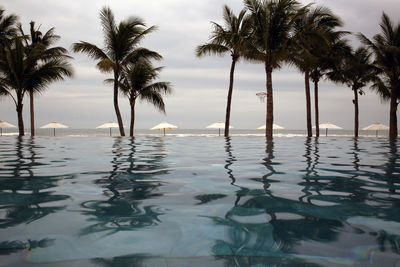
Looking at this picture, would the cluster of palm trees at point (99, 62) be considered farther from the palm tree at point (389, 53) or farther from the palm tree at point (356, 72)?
the palm tree at point (389, 53)

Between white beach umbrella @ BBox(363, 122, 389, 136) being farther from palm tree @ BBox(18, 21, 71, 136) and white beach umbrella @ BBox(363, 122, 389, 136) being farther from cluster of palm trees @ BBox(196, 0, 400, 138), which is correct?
palm tree @ BBox(18, 21, 71, 136)

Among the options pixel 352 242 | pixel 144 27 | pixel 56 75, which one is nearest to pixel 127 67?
pixel 144 27

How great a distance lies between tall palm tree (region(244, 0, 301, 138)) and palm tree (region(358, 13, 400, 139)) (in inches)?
350

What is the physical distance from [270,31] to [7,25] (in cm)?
1847

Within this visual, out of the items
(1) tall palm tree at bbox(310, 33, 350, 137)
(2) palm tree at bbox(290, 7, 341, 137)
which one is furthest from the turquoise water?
(1) tall palm tree at bbox(310, 33, 350, 137)

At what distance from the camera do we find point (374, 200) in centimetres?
330

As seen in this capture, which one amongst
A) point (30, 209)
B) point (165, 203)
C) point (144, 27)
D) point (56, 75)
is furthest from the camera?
point (144, 27)

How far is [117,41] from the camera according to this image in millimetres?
19797

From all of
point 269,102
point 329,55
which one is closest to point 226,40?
point 269,102

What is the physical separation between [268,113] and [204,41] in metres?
6.38

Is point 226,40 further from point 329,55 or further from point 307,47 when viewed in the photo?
point 329,55

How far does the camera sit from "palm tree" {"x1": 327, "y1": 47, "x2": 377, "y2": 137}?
23.8m

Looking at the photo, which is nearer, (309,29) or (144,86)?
(309,29)

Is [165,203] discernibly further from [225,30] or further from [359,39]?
[359,39]
